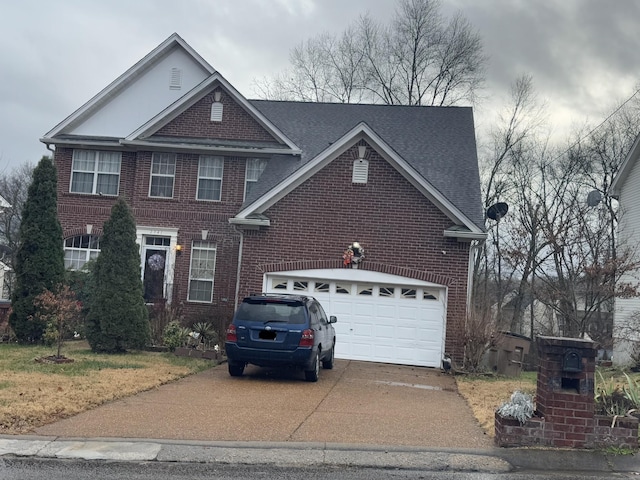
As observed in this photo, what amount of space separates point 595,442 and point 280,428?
12.0 feet

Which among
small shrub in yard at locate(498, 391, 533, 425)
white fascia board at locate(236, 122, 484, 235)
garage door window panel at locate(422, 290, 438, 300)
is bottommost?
small shrub in yard at locate(498, 391, 533, 425)

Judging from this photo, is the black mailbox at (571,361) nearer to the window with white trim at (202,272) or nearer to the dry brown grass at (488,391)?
the dry brown grass at (488,391)

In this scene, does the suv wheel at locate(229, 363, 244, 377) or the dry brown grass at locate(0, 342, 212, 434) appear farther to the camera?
the suv wheel at locate(229, 363, 244, 377)

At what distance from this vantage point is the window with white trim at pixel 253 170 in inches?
846

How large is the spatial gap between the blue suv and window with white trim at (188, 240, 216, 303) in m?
8.15

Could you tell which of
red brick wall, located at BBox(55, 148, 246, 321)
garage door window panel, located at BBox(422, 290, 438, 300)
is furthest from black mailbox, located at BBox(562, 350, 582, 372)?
red brick wall, located at BBox(55, 148, 246, 321)

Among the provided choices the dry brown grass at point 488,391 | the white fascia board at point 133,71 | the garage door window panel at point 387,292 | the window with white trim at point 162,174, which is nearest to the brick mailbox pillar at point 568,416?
the dry brown grass at point 488,391

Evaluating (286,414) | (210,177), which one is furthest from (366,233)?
(286,414)

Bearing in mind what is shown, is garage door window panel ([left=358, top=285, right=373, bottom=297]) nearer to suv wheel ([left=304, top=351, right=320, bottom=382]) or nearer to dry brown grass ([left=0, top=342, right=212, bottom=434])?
dry brown grass ([left=0, top=342, right=212, bottom=434])

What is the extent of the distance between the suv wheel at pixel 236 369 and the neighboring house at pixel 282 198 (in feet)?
15.8

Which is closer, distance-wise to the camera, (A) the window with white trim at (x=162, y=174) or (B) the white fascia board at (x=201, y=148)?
(B) the white fascia board at (x=201, y=148)

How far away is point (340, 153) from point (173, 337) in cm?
635

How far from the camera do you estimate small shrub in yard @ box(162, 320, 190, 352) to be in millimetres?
16375

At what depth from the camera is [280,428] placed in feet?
27.5
